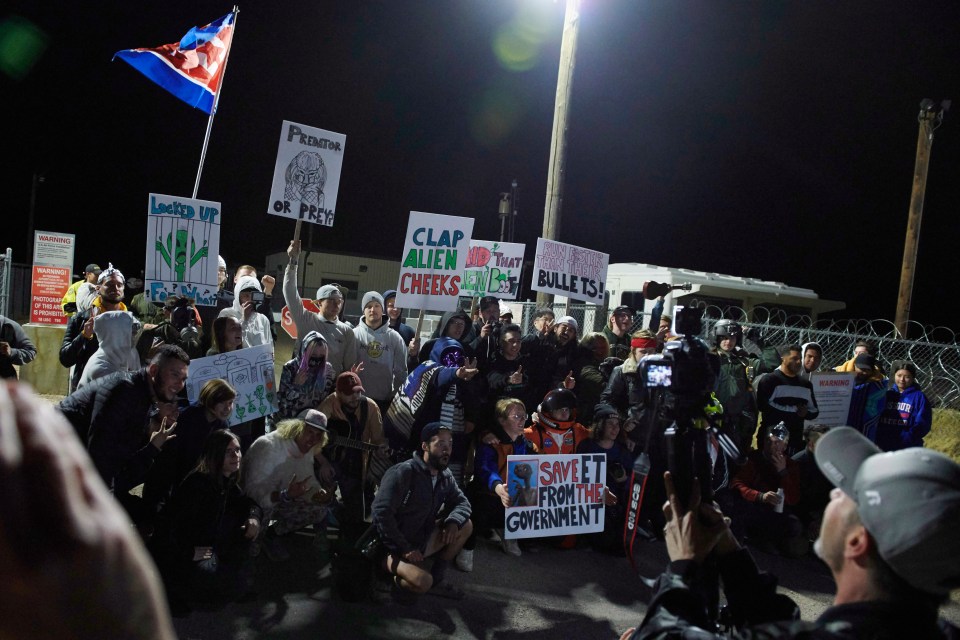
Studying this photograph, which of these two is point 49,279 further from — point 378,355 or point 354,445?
point 354,445

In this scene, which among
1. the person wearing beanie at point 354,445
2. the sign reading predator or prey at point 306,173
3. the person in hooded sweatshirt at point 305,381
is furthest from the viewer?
the sign reading predator or prey at point 306,173

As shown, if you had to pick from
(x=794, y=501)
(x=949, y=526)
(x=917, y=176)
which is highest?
(x=917, y=176)

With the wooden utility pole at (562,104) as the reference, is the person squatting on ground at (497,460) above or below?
below

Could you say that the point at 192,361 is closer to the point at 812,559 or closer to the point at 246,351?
the point at 246,351

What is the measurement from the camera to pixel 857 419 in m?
7.99

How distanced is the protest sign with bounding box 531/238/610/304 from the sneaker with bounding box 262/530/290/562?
14.3 feet

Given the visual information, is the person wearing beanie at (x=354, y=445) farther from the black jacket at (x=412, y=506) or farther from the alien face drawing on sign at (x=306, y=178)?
the alien face drawing on sign at (x=306, y=178)

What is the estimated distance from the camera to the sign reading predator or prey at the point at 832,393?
7762mm

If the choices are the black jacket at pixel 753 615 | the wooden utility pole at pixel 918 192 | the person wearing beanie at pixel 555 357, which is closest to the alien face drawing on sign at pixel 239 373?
the person wearing beanie at pixel 555 357

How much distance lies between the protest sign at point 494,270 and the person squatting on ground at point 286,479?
3696mm

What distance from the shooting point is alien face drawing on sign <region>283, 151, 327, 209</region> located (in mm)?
6668

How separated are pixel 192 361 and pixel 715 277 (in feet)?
65.1

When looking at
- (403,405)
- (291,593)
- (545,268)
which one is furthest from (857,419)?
(291,593)

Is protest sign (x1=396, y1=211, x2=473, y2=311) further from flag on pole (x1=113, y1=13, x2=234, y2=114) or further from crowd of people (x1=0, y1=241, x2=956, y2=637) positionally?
flag on pole (x1=113, y1=13, x2=234, y2=114)
